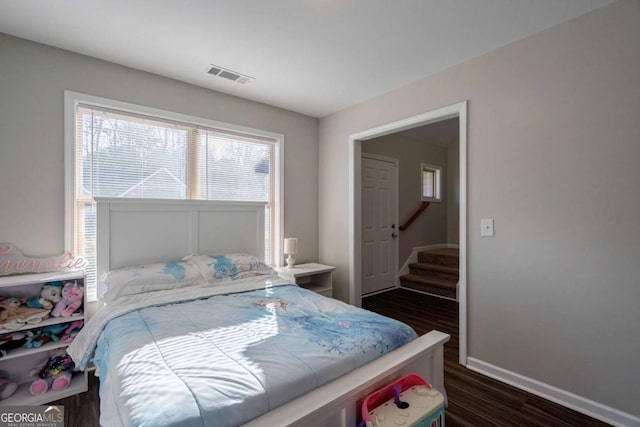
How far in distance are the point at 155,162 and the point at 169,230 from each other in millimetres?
671

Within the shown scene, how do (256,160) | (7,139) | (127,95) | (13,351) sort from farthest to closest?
(256,160), (127,95), (7,139), (13,351)

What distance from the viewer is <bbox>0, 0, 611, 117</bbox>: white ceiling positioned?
1.85 metres

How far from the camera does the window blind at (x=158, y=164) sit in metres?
2.46

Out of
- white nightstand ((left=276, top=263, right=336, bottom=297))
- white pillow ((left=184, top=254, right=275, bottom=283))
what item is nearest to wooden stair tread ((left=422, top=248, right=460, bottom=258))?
white nightstand ((left=276, top=263, right=336, bottom=297))

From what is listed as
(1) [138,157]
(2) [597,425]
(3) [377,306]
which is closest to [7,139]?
(1) [138,157]

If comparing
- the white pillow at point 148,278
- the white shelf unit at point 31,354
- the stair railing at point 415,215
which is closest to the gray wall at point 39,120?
the white shelf unit at point 31,354

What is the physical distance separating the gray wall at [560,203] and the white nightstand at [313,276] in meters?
1.58

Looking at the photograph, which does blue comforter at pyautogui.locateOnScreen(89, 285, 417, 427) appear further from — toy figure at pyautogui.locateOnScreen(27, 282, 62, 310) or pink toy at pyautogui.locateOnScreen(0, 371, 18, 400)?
pink toy at pyautogui.locateOnScreen(0, 371, 18, 400)

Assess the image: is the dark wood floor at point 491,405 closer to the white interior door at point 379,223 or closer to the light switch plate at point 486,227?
the light switch plate at point 486,227

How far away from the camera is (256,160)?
349 cm

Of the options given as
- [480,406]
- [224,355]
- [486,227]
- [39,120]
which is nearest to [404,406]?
[224,355]

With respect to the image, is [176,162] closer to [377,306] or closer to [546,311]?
[377,306]

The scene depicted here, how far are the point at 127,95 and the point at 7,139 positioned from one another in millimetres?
900

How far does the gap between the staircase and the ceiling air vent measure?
3.75 metres
